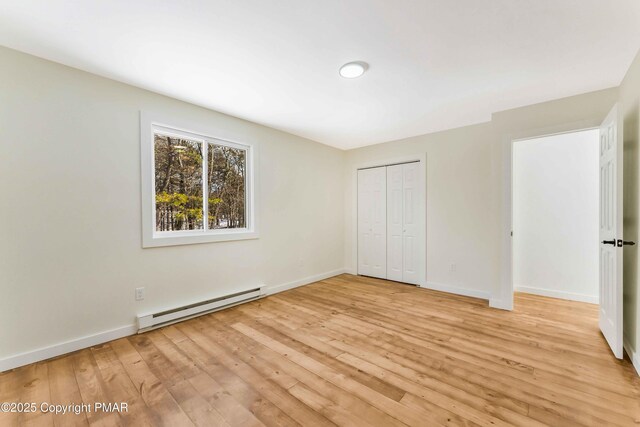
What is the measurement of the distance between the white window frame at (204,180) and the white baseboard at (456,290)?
2.83 meters

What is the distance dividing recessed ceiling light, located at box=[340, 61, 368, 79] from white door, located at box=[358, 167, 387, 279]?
2.58 m

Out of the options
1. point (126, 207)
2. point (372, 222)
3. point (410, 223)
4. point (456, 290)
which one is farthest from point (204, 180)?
point (456, 290)

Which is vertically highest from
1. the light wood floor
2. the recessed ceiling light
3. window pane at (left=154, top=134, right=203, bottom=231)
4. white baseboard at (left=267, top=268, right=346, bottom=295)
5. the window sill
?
the recessed ceiling light

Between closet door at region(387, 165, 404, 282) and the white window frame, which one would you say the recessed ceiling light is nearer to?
the white window frame

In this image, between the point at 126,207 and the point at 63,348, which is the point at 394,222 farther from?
the point at 63,348

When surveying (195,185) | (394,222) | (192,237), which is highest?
(195,185)

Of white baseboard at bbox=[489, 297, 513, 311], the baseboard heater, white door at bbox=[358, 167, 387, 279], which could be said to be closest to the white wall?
white baseboard at bbox=[489, 297, 513, 311]

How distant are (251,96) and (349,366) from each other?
2798 mm

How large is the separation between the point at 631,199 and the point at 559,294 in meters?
2.11

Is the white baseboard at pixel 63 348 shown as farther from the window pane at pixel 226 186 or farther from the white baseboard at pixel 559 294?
the white baseboard at pixel 559 294

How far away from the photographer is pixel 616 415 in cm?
154

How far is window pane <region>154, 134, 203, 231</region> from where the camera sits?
298 centimetres

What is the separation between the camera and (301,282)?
441cm

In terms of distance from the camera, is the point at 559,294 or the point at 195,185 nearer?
the point at 195,185
